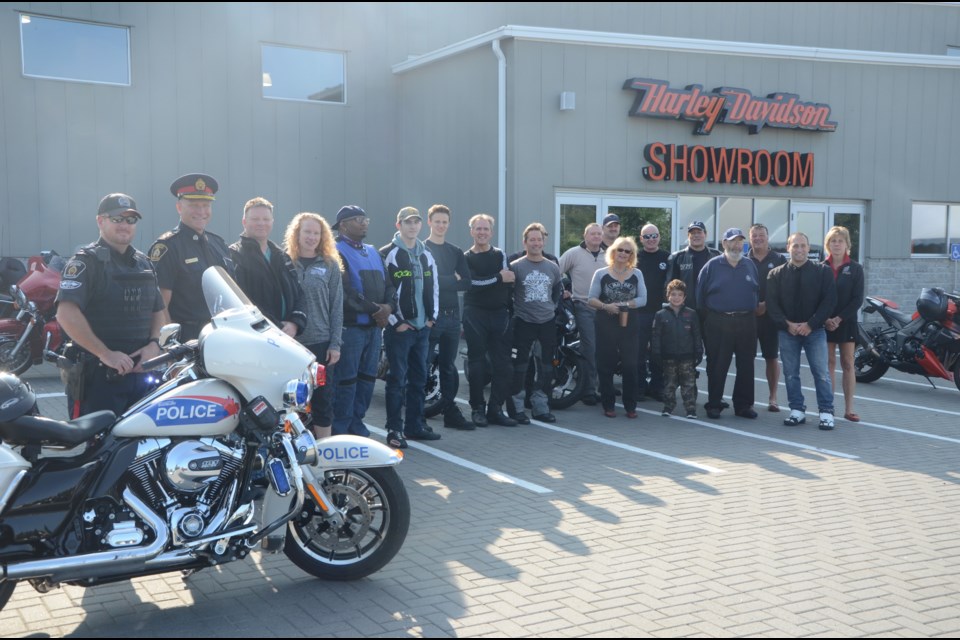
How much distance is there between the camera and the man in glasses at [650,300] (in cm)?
1030

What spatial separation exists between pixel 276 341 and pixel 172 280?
6.30 ft

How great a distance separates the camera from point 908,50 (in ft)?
72.5

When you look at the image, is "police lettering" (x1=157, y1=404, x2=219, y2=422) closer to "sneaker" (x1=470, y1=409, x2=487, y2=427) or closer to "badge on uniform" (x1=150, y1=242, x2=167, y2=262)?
"badge on uniform" (x1=150, y1=242, x2=167, y2=262)

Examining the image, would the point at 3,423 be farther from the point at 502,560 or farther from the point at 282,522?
the point at 502,560

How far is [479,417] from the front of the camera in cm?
907

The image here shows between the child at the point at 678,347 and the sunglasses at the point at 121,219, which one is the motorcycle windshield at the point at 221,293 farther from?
the child at the point at 678,347

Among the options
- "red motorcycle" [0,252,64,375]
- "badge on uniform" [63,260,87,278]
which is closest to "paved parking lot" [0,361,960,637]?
"badge on uniform" [63,260,87,278]

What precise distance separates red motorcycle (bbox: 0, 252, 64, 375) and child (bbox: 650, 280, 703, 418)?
6863 millimetres

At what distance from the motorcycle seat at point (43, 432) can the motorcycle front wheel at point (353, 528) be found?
1.16 m

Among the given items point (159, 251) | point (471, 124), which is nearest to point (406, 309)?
point (159, 251)

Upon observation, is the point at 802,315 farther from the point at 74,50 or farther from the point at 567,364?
the point at 74,50

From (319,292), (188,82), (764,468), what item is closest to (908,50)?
(188,82)

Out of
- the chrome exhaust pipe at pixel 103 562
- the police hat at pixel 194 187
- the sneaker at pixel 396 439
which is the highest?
the police hat at pixel 194 187

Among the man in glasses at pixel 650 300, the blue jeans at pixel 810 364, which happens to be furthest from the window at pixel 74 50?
the blue jeans at pixel 810 364
